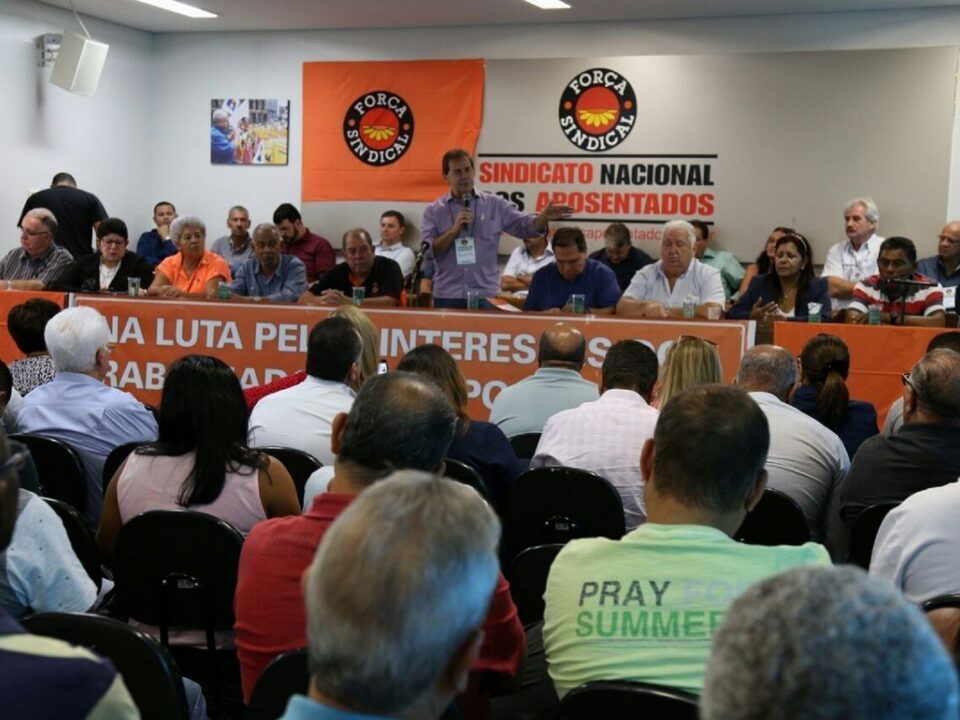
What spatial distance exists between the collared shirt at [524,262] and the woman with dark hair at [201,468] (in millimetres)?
6978

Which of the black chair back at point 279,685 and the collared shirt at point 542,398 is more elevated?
the collared shirt at point 542,398

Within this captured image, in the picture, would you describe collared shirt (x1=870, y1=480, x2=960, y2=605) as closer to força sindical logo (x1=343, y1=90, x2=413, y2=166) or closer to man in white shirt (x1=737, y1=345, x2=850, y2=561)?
man in white shirt (x1=737, y1=345, x2=850, y2=561)

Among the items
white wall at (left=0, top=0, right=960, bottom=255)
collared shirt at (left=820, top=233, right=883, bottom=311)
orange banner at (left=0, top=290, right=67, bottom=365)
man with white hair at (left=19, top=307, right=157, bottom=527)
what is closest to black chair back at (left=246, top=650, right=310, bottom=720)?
man with white hair at (left=19, top=307, right=157, bottom=527)

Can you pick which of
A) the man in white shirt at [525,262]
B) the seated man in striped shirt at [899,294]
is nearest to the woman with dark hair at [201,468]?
the seated man in striped shirt at [899,294]

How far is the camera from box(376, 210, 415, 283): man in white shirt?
33.8 ft

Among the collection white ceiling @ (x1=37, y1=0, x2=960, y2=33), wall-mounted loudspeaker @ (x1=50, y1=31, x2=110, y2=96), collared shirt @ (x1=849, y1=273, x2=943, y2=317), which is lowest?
collared shirt @ (x1=849, y1=273, x2=943, y2=317)

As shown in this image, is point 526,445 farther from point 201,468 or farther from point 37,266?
point 37,266

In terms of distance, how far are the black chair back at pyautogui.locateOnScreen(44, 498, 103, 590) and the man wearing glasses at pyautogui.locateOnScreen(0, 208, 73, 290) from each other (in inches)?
195

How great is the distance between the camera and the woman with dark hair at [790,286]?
663 cm

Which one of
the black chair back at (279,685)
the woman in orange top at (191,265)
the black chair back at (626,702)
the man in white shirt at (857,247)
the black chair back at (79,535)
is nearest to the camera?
the black chair back at (626,702)

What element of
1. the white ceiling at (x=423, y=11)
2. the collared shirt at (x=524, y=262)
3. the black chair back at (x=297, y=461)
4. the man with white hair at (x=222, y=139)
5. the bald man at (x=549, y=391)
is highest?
the white ceiling at (x=423, y=11)

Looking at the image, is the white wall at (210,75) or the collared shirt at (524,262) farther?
the collared shirt at (524,262)

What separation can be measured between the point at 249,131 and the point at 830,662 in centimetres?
1103

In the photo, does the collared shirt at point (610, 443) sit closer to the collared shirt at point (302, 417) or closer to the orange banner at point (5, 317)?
the collared shirt at point (302, 417)
